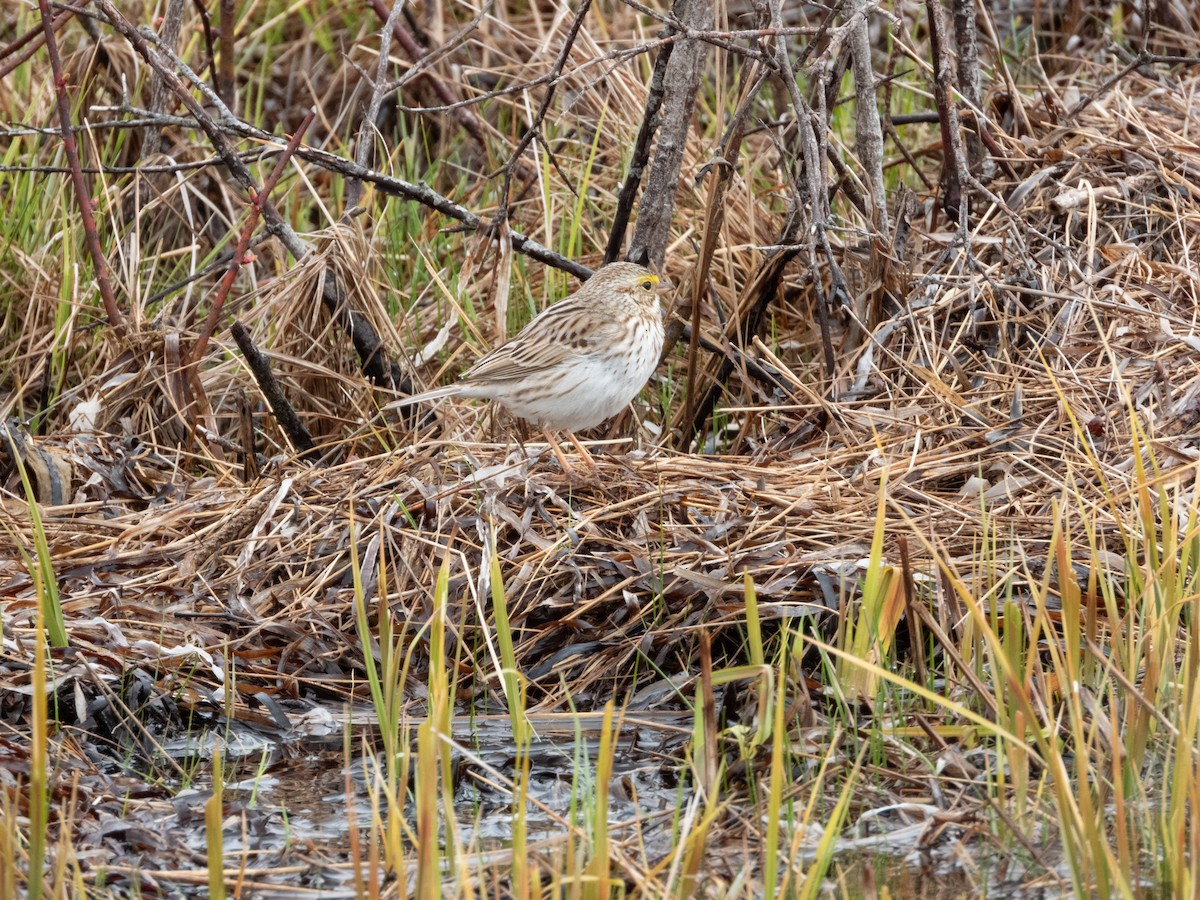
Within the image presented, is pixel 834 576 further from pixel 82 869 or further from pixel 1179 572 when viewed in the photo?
pixel 82 869

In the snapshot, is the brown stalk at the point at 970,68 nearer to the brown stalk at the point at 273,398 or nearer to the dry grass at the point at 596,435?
the dry grass at the point at 596,435

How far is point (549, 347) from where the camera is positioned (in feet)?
18.7

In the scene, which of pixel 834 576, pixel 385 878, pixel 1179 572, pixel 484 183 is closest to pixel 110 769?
pixel 385 878

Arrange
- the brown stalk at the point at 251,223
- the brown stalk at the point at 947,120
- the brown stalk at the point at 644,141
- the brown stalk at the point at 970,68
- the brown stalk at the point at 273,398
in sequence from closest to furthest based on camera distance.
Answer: the brown stalk at the point at 251,223, the brown stalk at the point at 273,398, the brown stalk at the point at 947,120, the brown stalk at the point at 644,141, the brown stalk at the point at 970,68

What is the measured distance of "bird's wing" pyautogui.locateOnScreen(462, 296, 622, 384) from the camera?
18.5ft

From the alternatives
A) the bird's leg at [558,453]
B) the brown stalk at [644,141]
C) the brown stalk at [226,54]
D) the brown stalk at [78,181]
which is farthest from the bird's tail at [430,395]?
the brown stalk at [226,54]

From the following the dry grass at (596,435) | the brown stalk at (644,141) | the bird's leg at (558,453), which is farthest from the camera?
the brown stalk at (644,141)

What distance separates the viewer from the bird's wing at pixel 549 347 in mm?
5633

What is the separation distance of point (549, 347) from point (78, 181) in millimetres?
2043

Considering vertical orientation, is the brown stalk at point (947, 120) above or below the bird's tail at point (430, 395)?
above

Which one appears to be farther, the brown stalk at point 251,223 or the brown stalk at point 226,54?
the brown stalk at point 226,54

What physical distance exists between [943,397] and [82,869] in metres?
3.29

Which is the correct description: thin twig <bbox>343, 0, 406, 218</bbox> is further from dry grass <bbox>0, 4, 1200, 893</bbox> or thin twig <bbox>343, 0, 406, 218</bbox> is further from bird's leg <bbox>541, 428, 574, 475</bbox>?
bird's leg <bbox>541, 428, 574, 475</bbox>

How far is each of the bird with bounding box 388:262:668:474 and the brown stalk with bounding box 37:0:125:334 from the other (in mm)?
1428
